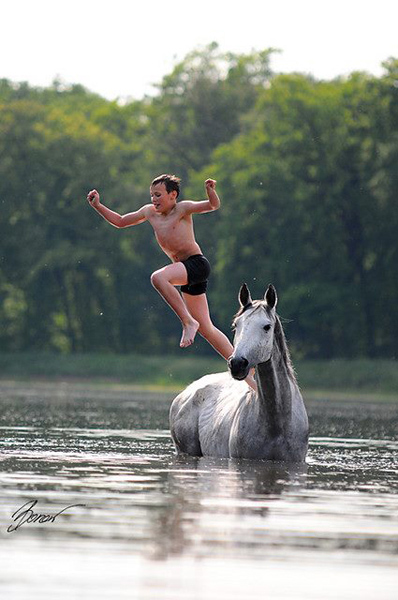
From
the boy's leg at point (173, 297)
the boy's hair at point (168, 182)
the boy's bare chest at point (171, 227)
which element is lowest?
the boy's leg at point (173, 297)

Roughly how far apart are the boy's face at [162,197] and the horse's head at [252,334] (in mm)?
1496

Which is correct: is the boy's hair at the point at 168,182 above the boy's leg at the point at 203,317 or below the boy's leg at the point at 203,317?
above

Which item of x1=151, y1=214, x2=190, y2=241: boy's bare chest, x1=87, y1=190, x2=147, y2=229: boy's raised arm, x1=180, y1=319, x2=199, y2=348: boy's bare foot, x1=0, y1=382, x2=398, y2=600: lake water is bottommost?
x1=0, y1=382, x2=398, y2=600: lake water

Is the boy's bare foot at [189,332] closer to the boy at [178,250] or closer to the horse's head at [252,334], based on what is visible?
the boy at [178,250]

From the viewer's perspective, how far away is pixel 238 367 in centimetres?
1427

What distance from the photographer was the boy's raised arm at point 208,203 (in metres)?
15.3

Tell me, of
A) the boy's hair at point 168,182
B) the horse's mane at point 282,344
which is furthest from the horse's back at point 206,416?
the boy's hair at point 168,182

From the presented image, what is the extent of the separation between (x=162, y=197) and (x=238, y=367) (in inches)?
103

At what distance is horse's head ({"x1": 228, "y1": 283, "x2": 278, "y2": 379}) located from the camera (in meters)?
14.4

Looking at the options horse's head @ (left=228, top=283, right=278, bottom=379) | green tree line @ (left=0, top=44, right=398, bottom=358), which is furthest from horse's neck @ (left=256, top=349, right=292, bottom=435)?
green tree line @ (left=0, top=44, right=398, bottom=358)

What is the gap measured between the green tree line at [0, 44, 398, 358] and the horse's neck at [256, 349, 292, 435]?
175 ft

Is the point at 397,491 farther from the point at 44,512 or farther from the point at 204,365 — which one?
the point at 204,365
